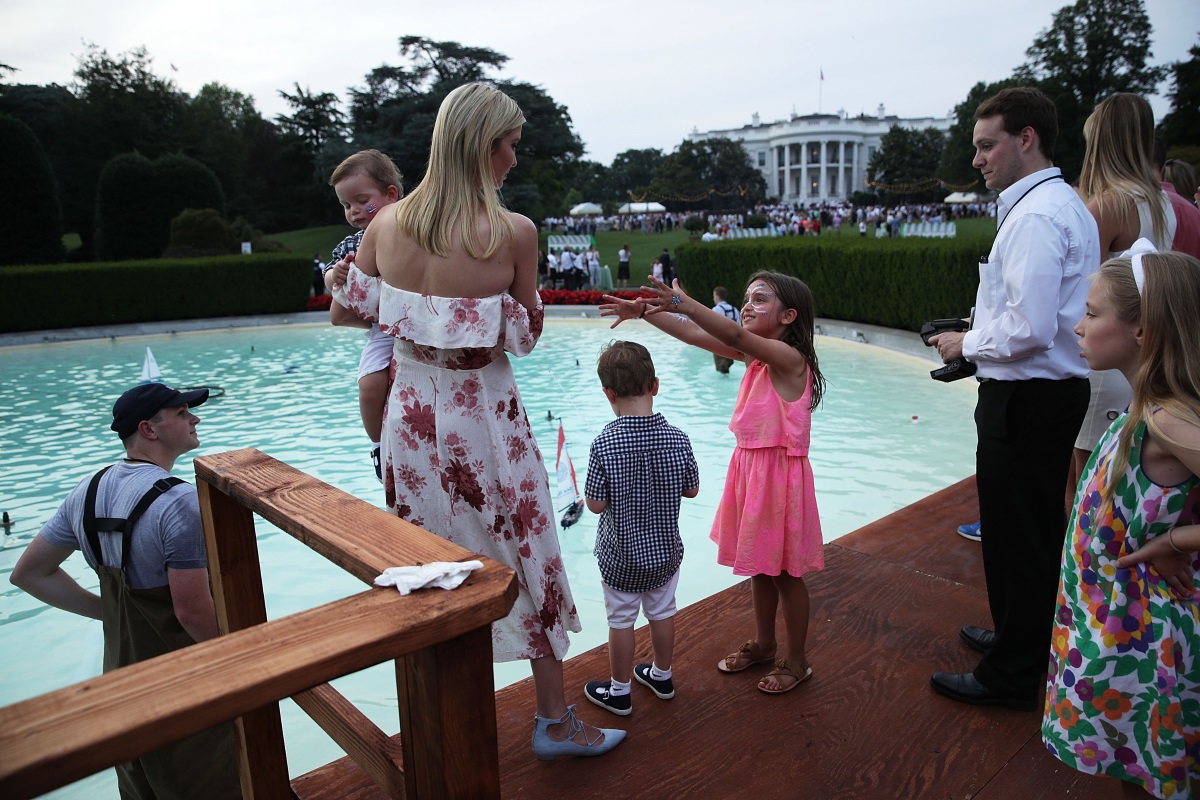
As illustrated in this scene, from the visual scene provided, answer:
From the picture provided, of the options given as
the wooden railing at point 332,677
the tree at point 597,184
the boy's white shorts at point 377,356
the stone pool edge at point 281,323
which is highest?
the tree at point 597,184

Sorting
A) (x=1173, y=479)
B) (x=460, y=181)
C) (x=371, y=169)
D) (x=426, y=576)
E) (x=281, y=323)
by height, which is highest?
(x=371, y=169)

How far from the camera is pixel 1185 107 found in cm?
3538

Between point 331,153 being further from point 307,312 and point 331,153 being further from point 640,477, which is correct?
point 640,477

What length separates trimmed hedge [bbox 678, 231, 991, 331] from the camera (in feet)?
45.5

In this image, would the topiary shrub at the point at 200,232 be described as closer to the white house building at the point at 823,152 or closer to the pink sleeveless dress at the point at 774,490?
the pink sleeveless dress at the point at 774,490

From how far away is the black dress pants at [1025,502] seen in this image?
2605 millimetres

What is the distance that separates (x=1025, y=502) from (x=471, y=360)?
1829 millimetres

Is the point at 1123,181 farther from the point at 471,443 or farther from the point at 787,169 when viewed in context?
the point at 787,169

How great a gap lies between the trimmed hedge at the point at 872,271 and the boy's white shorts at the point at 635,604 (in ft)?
35.1

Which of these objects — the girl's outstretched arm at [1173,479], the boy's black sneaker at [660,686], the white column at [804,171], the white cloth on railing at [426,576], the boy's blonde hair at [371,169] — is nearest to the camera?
the white cloth on railing at [426,576]

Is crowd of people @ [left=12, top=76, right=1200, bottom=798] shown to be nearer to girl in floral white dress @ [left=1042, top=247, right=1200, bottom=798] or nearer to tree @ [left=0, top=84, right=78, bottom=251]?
girl in floral white dress @ [left=1042, top=247, right=1200, bottom=798]

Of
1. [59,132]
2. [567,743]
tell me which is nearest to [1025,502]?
[567,743]

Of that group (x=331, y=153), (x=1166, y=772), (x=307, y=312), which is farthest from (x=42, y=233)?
(x=1166, y=772)

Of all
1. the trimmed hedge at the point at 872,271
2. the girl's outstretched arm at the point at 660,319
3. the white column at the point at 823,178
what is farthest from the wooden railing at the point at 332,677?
the white column at the point at 823,178
